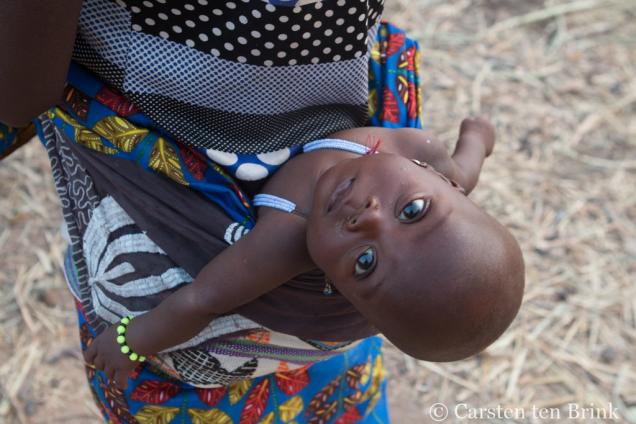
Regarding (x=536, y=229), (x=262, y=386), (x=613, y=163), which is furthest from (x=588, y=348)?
(x=262, y=386)

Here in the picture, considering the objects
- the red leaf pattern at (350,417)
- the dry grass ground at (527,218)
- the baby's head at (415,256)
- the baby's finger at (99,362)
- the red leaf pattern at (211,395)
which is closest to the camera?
the baby's head at (415,256)

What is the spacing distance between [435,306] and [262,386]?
55 cm

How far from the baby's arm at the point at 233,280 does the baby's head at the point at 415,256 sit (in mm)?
54

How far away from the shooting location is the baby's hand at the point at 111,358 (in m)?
1.46

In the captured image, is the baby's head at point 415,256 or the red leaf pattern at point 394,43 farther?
the red leaf pattern at point 394,43

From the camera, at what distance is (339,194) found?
52.4 inches

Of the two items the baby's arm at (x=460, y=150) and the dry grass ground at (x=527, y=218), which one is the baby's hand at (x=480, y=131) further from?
the dry grass ground at (x=527, y=218)

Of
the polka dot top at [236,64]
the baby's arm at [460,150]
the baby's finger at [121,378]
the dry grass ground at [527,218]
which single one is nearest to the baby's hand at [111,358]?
the baby's finger at [121,378]

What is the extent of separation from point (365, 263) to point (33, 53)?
0.59 metres

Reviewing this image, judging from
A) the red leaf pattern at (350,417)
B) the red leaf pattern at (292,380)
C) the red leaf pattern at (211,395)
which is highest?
the red leaf pattern at (211,395)

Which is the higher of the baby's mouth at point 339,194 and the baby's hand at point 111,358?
the baby's mouth at point 339,194

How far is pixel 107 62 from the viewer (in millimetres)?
1350

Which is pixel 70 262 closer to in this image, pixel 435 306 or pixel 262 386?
pixel 262 386

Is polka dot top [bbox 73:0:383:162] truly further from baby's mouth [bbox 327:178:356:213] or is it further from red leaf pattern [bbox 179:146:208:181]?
baby's mouth [bbox 327:178:356:213]
